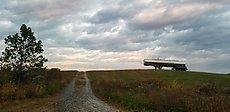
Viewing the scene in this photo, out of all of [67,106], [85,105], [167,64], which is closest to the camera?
[67,106]

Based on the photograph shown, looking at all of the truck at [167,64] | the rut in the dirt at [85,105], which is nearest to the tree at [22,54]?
the rut in the dirt at [85,105]

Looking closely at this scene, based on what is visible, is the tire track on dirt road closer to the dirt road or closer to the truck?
the dirt road

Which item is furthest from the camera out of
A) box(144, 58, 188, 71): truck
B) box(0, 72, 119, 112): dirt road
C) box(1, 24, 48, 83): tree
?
box(144, 58, 188, 71): truck

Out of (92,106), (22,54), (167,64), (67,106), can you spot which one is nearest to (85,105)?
(92,106)

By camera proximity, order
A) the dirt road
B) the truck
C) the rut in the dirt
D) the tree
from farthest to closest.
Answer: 1. the truck
2. the tree
3. the dirt road
4. the rut in the dirt

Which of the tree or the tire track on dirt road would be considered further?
the tree

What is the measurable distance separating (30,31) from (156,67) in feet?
210

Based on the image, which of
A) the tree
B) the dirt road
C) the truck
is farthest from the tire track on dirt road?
the truck

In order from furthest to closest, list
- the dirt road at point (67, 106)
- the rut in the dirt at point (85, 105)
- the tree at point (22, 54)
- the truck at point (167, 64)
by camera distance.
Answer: the truck at point (167, 64)
the tree at point (22, 54)
the dirt road at point (67, 106)
the rut in the dirt at point (85, 105)

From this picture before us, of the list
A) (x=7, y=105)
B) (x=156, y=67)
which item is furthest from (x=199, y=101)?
(x=156, y=67)

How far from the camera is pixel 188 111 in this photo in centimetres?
1936

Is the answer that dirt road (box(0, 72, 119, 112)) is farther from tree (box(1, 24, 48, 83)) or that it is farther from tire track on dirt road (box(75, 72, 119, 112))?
tree (box(1, 24, 48, 83))

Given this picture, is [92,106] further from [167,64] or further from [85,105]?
[167,64]

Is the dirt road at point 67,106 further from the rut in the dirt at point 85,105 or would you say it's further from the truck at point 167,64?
the truck at point 167,64
